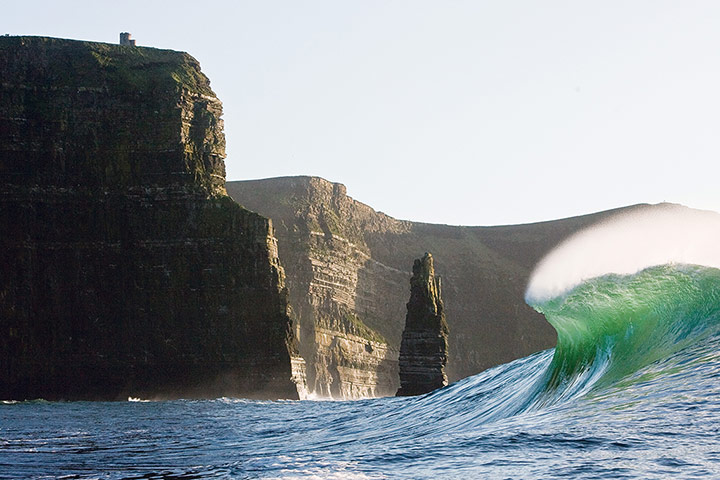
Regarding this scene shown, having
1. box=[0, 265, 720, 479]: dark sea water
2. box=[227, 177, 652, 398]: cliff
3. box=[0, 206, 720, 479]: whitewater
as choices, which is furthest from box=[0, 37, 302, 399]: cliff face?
box=[0, 206, 720, 479]: whitewater

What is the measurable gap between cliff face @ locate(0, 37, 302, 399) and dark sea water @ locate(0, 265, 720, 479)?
46.1m

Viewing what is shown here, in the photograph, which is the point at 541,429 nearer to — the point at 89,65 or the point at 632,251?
the point at 632,251

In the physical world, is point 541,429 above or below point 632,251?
below

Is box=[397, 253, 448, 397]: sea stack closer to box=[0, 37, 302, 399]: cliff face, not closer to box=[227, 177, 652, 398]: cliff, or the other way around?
box=[0, 37, 302, 399]: cliff face

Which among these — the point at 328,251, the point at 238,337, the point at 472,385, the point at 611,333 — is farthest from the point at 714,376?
the point at 328,251

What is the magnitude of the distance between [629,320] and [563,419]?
5255 mm

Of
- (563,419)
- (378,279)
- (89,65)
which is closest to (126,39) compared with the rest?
(89,65)

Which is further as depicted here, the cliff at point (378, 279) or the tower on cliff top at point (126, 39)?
the cliff at point (378, 279)

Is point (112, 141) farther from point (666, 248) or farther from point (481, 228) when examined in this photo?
point (481, 228)

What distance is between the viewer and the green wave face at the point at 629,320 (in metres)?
12.5

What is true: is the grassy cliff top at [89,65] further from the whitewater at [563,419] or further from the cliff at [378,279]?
the whitewater at [563,419]

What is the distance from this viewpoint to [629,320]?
46.9 ft

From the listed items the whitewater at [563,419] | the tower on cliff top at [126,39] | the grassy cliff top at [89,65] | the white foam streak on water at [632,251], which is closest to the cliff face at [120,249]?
the grassy cliff top at [89,65]

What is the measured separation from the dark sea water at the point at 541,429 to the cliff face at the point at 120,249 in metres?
46.1
